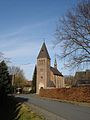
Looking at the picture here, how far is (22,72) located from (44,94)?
63.5 metres

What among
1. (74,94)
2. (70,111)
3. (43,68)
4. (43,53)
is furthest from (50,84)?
(70,111)

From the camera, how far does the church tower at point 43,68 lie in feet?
311

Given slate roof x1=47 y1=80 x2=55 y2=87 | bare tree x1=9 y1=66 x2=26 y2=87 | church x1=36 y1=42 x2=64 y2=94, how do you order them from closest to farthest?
church x1=36 y1=42 x2=64 y2=94
slate roof x1=47 y1=80 x2=55 y2=87
bare tree x1=9 y1=66 x2=26 y2=87

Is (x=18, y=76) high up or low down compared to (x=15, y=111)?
up

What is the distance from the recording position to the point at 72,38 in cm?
3816

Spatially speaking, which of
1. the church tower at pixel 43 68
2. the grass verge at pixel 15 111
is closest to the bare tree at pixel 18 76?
the church tower at pixel 43 68

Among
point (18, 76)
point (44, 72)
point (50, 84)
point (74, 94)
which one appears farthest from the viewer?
point (18, 76)

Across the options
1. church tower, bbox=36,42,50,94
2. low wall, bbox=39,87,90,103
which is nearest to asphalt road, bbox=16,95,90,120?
low wall, bbox=39,87,90,103

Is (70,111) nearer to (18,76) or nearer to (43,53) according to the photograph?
(43,53)

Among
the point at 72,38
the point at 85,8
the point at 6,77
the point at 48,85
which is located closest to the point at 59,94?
the point at 6,77

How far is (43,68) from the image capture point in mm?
97312

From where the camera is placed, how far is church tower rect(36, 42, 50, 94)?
311 feet

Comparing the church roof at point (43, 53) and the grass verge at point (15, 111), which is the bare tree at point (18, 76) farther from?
the grass verge at point (15, 111)

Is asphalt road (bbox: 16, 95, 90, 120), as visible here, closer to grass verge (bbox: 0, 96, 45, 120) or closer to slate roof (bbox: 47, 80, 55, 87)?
grass verge (bbox: 0, 96, 45, 120)
